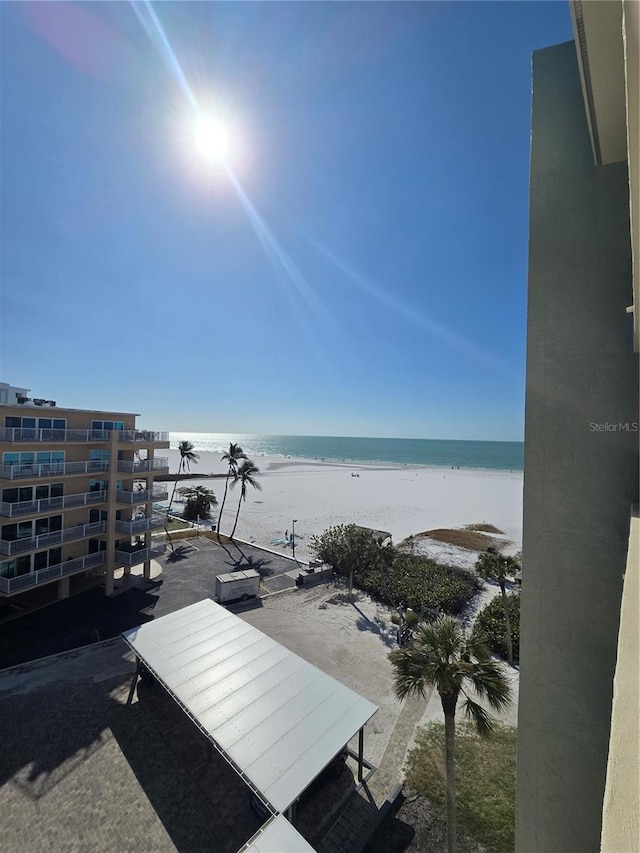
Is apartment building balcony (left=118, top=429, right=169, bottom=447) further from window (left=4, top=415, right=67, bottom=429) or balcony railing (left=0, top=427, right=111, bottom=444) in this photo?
window (left=4, top=415, right=67, bottom=429)

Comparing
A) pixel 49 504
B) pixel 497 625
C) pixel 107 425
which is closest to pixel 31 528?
pixel 49 504

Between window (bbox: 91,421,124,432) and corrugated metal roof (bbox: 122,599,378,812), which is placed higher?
window (bbox: 91,421,124,432)

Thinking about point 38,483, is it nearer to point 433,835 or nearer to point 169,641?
point 169,641

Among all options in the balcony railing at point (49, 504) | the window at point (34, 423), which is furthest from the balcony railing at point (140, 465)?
the window at point (34, 423)

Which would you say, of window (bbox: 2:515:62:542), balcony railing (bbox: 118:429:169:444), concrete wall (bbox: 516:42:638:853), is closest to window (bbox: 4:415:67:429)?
balcony railing (bbox: 118:429:169:444)

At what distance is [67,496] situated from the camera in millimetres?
19797

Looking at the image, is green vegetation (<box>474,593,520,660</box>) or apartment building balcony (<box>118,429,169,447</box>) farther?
apartment building balcony (<box>118,429,169,447</box>)

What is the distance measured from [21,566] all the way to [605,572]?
23.4 meters

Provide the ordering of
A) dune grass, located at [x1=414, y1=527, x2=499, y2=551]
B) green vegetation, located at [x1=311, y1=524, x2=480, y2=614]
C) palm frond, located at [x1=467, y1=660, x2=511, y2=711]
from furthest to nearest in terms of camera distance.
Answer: dune grass, located at [x1=414, y1=527, x2=499, y2=551], green vegetation, located at [x1=311, y1=524, x2=480, y2=614], palm frond, located at [x1=467, y1=660, x2=511, y2=711]

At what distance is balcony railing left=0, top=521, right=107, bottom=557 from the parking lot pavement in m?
3.70

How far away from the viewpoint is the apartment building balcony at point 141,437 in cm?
2203

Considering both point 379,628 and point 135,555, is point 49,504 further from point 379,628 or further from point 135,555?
point 379,628

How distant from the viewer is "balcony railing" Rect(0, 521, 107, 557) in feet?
57.1

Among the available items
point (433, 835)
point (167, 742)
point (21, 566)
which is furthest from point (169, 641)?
point (21, 566)
